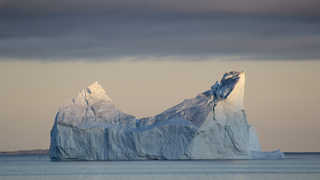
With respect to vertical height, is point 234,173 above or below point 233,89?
below

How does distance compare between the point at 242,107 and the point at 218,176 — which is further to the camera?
the point at 242,107

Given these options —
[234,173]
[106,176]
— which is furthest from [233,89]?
[106,176]

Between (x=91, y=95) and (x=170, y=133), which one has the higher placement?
(x=91, y=95)

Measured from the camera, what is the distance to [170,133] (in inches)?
1981

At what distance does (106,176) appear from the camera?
40906 millimetres

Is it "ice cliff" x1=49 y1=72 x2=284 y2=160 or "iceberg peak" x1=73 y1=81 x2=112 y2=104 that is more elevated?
"iceberg peak" x1=73 y1=81 x2=112 y2=104

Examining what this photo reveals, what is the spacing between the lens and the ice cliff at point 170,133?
50375 millimetres

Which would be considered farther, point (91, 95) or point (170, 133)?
point (91, 95)

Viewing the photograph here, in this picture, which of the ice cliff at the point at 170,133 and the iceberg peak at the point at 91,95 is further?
the iceberg peak at the point at 91,95

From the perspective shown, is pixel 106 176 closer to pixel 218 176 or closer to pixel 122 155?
pixel 218 176

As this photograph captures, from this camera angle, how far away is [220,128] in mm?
50812

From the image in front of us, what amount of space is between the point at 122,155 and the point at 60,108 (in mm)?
4314

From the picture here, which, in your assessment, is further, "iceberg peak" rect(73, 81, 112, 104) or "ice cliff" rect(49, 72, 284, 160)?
"iceberg peak" rect(73, 81, 112, 104)

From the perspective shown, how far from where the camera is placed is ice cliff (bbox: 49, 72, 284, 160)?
50375 mm
